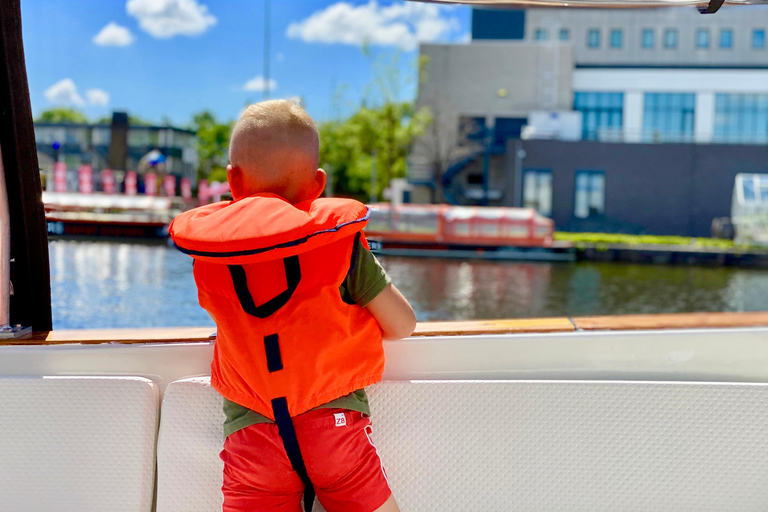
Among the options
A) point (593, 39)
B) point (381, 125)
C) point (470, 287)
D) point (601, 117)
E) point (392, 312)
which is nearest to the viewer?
point (392, 312)

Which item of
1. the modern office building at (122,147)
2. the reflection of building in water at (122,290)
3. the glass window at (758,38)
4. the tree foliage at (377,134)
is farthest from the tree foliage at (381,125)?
the glass window at (758,38)

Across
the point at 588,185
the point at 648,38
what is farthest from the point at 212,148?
the point at 588,185

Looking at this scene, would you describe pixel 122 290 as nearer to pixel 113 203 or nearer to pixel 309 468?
pixel 309 468

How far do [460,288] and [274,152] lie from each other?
1303 cm

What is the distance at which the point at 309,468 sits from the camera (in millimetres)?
1221

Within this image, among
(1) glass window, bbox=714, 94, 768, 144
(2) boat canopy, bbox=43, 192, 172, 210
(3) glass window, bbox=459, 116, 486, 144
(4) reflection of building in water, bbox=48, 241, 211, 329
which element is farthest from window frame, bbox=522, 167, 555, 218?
(4) reflection of building in water, bbox=48, 241, 211, 329

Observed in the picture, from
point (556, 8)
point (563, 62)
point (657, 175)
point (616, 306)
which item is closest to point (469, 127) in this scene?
point (563, 62)

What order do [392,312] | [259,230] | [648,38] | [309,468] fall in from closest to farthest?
1. [259,230]
2. [309,468]
3. [392,312]
4. [648,38]

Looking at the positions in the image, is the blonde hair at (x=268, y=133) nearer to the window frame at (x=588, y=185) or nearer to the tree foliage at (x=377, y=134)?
the tree foliage at (x=377, y=134)

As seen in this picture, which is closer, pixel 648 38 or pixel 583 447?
pixel 583 447

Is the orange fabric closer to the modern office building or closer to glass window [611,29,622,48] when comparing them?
the modern office building

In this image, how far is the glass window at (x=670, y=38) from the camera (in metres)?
38.4

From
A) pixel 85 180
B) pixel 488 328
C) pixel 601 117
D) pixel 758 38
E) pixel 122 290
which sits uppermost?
pixel 758 38

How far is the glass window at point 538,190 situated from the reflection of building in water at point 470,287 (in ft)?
35.9
